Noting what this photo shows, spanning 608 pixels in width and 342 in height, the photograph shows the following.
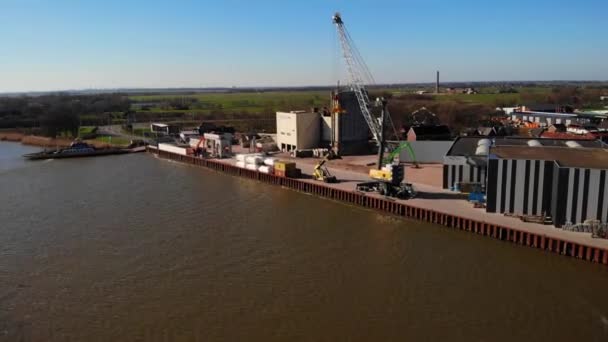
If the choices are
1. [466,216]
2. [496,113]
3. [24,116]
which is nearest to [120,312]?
[466,216]

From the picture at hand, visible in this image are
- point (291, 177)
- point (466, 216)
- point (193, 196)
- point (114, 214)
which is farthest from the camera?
point (291, 177)

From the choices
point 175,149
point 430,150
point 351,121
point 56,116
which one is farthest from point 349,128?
point 56,116

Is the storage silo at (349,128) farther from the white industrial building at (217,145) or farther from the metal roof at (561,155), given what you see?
the metal roof at (561,155)

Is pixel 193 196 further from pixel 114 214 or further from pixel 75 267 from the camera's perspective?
pixel 75 267

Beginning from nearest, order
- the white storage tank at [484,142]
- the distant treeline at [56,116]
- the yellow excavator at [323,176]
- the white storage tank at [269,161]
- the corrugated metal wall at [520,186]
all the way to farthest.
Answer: the corrugated metal wall at [520,186] < the white storage tank at [484,142] < the yellow excavator at [323,176] < the white storage tank at [269,161] < the distant treeline at [56,116]

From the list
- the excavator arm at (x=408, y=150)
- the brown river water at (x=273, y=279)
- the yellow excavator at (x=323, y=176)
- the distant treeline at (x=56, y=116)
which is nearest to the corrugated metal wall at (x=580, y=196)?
the brown river water at (x=273, y=279)

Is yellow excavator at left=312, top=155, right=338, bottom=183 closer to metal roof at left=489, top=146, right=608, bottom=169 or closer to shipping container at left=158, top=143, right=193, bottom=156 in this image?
metal roof at left=489, top=146, right=608, bottom=169
